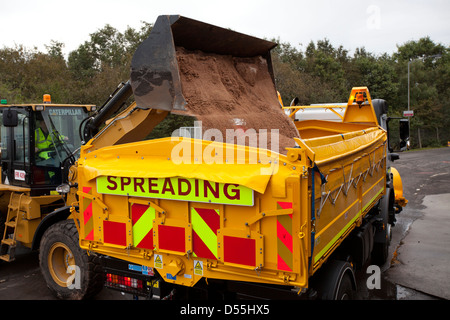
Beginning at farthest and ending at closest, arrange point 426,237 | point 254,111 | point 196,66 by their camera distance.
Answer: point 426,237, point 254,111, point 196,66

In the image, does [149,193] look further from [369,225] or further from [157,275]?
[369,225]

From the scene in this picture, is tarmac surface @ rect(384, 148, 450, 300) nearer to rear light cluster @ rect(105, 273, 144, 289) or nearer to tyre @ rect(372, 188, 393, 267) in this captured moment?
tyre @ rect(372, 188, 393, 267)

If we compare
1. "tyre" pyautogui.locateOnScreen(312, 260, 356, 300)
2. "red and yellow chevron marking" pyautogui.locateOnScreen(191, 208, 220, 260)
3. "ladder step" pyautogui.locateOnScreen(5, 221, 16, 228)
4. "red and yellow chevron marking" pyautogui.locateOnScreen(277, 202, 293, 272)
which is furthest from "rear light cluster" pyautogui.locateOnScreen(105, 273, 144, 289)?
"ladder step" pyautogui.locateOnScreen(5, 221, 16, 228)

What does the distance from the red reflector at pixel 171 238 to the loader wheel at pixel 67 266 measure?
1.68 m

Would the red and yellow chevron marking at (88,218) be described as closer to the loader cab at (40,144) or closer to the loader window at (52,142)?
the loader cab at (40,144)

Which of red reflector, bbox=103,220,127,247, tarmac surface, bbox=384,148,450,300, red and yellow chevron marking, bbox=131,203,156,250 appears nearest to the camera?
red and yellow chevron marking, bbox=131,203,156,250

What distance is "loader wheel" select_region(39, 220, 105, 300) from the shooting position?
15.9 ft

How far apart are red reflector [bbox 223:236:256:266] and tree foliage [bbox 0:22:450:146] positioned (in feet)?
54.0

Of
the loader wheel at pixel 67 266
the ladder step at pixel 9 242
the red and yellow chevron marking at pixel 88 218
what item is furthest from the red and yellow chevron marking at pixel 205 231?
the ladder step at pixel 9 242

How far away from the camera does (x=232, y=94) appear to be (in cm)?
450

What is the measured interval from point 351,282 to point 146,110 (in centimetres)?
251

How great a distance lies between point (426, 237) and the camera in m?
8.11

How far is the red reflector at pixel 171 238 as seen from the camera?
11.1 ft
